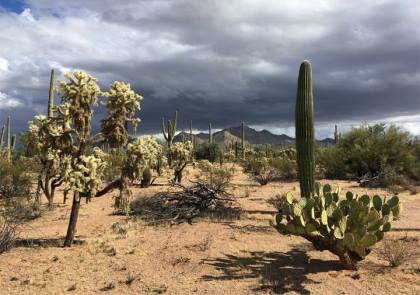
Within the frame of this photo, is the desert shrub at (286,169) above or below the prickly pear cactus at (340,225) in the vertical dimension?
above

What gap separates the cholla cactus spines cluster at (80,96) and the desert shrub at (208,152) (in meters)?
31.8

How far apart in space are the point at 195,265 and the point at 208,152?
3406 centimetres

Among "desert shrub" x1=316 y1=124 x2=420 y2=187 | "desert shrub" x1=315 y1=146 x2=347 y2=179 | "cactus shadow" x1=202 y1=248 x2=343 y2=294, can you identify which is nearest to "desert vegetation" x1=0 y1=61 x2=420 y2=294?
"cactus shadow" x1=202 y1=248 x2=343 y2=294

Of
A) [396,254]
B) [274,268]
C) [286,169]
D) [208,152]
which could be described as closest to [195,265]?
[274,268]

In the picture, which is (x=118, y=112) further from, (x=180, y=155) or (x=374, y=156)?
(x=374, y=156)

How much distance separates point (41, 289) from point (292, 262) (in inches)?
175

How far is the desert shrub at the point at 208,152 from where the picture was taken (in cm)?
4194

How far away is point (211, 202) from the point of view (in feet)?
44.6

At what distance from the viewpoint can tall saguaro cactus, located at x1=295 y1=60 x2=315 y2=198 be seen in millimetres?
11672

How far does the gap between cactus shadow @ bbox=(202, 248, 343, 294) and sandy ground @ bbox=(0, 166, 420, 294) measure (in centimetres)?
2

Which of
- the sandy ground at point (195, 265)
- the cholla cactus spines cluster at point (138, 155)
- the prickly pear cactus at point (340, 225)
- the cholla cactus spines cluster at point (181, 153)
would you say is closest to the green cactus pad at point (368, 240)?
the prickly pear cactus at point (340, 225)

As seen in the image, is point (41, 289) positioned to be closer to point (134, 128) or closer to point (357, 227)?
point (134, 128)

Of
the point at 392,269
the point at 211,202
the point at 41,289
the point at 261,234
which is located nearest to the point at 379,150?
the point at 211,202

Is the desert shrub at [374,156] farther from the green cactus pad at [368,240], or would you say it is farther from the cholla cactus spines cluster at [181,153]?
the green cactus pad at [368,240]
